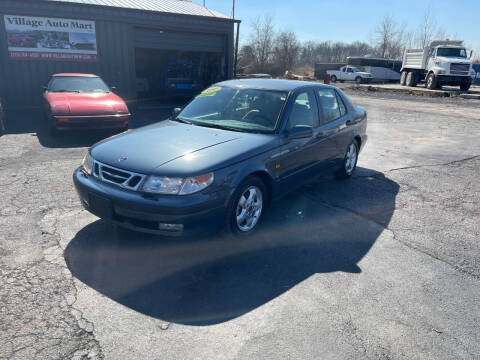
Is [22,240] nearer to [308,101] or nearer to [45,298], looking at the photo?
[45,298]

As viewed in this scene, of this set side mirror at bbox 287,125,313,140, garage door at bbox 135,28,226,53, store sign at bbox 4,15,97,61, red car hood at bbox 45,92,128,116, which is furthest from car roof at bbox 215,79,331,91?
garage door at bbox 135,28,226,53

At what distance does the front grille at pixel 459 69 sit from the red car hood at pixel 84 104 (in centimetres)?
2255

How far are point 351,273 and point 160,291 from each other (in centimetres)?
174

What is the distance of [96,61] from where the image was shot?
13953mm

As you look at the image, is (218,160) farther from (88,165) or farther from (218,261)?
(88,165)

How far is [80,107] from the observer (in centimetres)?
819

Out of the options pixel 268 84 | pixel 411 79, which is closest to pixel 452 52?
pixel 411 79

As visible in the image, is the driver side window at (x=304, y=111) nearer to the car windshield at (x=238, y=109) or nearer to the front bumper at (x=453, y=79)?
the car windshield at (x=238, y=109)

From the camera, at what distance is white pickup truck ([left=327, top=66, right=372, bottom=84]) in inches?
1433

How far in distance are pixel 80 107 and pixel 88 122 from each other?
0.49m

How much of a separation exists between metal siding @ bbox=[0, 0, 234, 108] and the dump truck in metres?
Answer: 16.4

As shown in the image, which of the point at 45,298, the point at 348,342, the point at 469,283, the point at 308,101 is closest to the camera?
the point at 348,342

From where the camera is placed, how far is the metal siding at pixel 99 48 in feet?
41.1

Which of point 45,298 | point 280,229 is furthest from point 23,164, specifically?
point 280,229
